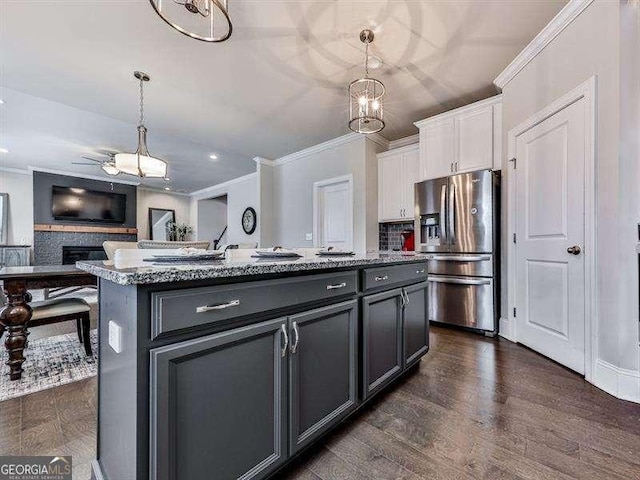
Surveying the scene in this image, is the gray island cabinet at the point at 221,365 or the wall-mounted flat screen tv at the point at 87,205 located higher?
the wall-mounted flat screen tv at the point at 87,205

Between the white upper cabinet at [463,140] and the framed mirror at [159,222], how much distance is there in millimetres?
8018

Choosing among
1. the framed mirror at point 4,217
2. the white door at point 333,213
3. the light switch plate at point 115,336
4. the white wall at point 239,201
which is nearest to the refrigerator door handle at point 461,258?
the white door at point 333,213

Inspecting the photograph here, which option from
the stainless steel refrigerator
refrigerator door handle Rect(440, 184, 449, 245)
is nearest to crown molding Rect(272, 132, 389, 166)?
the stainless steel refrigerator

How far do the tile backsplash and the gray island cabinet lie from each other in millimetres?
3248

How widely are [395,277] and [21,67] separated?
13.2 feet

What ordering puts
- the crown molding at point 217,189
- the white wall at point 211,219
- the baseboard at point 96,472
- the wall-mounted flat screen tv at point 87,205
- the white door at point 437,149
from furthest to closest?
1. the white wall at point 211,219
2. the crown molding at point 217,189
3. the wall-mounted flat screen tv at point 87,205
4. the white door at point 437,149
5. the baseboard at point 96,472

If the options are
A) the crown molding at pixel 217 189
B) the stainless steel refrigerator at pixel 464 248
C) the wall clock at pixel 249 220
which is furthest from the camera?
the crown molding at pixel 217 189

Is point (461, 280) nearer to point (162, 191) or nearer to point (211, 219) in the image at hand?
point (211, 219)

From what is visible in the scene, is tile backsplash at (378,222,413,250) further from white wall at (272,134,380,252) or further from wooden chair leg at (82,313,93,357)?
wooden chair leg at (82,313,93,357)

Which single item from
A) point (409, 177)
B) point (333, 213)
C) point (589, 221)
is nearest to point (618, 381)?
point (589, 221)

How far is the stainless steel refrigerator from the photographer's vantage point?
3025 mm

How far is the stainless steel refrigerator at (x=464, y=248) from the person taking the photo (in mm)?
3025

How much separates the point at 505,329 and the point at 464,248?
0.90 metres

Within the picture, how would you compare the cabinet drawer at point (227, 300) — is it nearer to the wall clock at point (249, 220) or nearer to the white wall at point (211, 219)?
the wall clock at point (249, 220)
